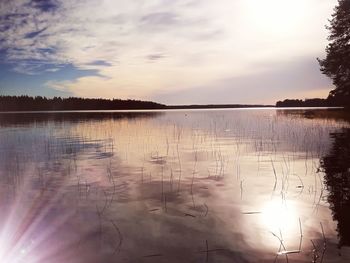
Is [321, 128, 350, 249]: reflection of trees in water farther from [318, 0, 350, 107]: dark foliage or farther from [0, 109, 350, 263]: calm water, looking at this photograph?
[318, 0, 350, 107]: dark foliage

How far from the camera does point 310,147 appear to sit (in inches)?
854

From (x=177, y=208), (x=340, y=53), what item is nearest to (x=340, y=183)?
(x=177, y=208)

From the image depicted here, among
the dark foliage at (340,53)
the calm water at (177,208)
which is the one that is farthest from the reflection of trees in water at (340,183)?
the dark foliage at (340,53)

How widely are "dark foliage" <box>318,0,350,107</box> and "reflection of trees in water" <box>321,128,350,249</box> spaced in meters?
23.6

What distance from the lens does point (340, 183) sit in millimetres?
12336

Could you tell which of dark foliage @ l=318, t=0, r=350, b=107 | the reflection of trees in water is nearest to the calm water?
the reflection of trees in water

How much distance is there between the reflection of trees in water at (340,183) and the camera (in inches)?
324

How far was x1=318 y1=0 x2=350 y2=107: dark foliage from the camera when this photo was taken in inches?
1650

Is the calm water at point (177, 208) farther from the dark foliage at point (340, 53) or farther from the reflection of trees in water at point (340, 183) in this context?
the dark foliage at point (340, 53)

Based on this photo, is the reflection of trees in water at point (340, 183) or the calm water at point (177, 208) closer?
the calm water at point (177, 208)

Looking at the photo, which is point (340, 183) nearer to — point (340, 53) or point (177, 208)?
point (177, 208)

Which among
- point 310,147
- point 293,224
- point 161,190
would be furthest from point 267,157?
point 293,224

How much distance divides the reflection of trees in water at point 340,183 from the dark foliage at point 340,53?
23559mm

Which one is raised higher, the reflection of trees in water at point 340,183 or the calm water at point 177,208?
the reflection of trees in water at point 340,183
